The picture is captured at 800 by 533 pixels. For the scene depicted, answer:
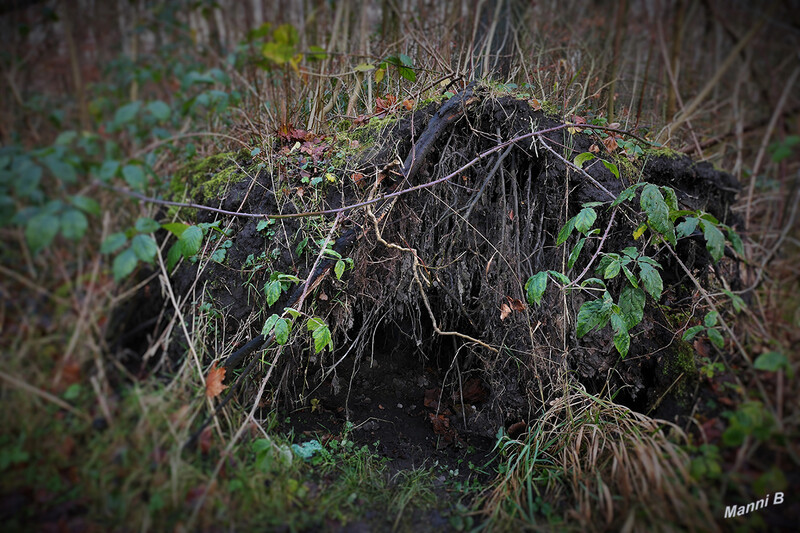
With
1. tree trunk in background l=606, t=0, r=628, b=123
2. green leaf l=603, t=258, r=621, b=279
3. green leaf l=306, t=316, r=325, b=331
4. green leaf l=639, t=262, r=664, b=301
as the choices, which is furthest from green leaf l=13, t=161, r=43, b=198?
tree trunk in background l=606, t=0, r=628, b=123

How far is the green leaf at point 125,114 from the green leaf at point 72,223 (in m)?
0.36

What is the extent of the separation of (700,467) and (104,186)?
2.43m

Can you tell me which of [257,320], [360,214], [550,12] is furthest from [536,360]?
[550,12]

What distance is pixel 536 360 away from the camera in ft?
7.36

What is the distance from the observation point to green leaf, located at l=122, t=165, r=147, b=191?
131 cm

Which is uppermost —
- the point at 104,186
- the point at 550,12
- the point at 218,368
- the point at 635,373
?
the point at 550,12

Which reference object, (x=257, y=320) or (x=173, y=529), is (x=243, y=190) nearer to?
(x=257, y=320)

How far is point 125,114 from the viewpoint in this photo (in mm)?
1323

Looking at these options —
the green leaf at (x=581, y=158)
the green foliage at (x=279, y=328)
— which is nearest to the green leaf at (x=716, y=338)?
the green leaf at (x=581, y=158)

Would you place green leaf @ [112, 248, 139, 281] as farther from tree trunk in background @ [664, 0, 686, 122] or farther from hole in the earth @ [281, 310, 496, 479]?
tree trunk in background @ [664, 0, 686, 122]

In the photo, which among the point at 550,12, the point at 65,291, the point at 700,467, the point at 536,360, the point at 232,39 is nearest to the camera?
the point at 65,291

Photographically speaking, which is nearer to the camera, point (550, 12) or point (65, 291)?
point (65, 291)

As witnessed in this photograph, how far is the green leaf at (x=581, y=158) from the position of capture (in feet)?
6.84

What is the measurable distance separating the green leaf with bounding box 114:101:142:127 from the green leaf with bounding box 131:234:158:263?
1.36 ft
